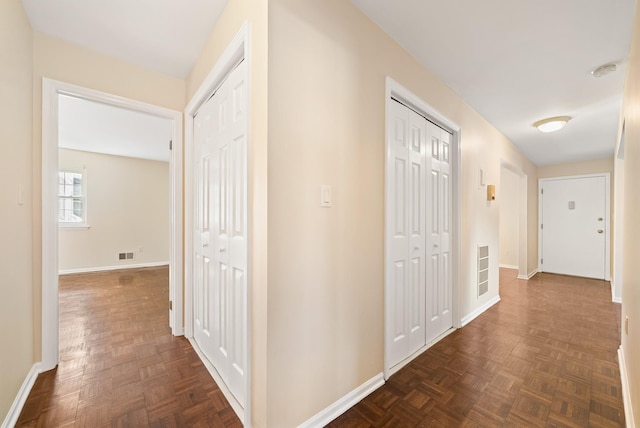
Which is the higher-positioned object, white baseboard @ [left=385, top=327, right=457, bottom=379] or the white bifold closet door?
the white bifold closet door

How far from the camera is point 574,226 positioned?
510cm

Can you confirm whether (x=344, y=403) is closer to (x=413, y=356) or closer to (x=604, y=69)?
(x=413, y=356)

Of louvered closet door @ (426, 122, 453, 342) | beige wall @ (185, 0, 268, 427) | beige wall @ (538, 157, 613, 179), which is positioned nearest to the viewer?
beige wall @ (185, 0, 268, 427)

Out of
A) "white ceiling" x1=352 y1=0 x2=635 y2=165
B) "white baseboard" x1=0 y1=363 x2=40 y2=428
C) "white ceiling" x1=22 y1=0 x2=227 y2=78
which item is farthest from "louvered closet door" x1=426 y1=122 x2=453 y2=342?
"white baseboard" x1=0 y1=363 x2=40 y2=428

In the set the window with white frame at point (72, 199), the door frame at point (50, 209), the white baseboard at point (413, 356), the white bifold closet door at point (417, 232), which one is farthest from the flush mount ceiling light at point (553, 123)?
the window with white frame at point (72, 199)

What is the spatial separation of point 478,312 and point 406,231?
1875mm

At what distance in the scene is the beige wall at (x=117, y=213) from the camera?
5012mm

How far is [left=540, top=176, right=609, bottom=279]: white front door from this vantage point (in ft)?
15.9

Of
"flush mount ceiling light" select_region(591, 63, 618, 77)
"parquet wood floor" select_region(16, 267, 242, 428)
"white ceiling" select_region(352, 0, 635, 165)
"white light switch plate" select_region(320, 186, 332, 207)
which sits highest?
"white ceiling" select_region(352, 0, 635, 165)

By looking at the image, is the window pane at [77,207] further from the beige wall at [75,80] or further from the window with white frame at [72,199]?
the beige wall at [75,80]

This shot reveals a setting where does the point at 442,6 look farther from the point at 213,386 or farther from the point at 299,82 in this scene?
the point at 213,386

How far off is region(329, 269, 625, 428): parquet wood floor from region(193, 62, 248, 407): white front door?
31.3 inches

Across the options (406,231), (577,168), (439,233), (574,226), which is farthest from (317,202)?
(577,168)

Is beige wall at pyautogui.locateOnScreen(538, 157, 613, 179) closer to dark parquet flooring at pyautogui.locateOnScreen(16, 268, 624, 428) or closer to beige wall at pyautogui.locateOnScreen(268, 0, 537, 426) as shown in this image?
dark parquet flooring at pyautogui.locateOnScreen(16, 268, 624, 428)
